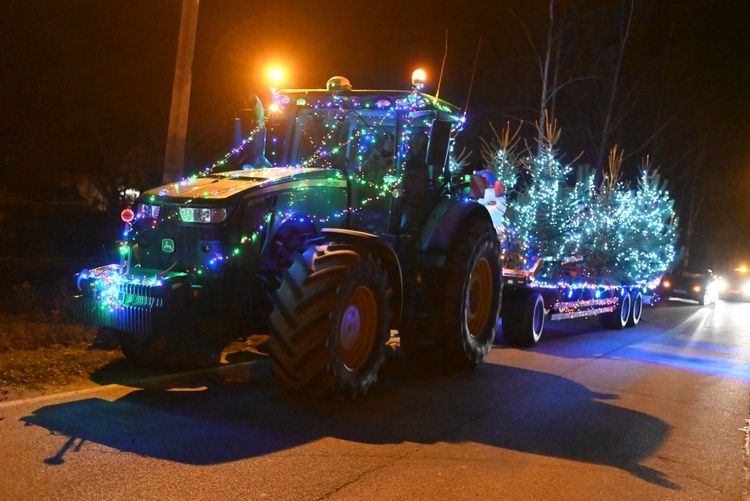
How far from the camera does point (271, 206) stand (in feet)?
24.4

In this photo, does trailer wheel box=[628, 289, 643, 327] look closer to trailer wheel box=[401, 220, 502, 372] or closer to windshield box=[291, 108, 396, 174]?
trailer wheel box=[401, 220, 502, 372]

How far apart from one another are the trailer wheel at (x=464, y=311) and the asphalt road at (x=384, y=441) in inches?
12.0

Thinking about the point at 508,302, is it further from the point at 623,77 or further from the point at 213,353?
the point at 623,77

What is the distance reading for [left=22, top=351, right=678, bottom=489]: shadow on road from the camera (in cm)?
599

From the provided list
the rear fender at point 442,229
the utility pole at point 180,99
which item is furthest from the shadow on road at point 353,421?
the utility pole at point 180,99

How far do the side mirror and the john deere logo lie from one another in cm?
317

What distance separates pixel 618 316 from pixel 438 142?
10.9 m

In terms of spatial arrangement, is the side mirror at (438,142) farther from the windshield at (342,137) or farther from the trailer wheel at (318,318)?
the trailer wheel at (318,318)

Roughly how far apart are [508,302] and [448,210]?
419 cm

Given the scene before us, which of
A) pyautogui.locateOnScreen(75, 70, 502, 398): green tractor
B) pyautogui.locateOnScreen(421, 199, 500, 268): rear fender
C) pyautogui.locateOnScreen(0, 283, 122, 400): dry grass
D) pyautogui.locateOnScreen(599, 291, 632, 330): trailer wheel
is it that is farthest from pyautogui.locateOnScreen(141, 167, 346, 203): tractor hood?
pyautogui.locateOnScreen(599, 291, 632, 330): trailer wheel

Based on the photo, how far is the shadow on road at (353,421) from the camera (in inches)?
236

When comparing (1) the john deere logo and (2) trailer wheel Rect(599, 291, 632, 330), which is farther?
(2) trailer wheel Rect(599, 291, 632, 330)

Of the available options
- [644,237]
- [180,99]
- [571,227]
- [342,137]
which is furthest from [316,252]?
[644,237]

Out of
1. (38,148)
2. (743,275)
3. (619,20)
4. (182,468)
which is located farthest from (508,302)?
(743,275)
